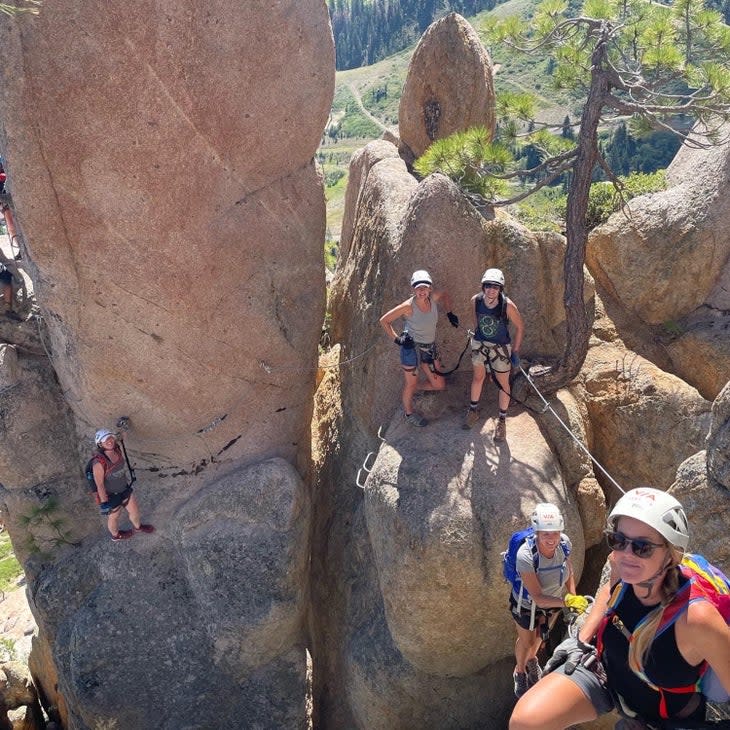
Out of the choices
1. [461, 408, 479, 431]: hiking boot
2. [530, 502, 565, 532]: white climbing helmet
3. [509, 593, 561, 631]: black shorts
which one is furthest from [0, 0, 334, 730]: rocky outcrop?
[530, 502, 565, 532]: white climbing helmet

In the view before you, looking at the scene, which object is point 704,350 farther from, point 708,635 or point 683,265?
point 708,635

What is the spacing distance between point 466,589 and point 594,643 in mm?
3157

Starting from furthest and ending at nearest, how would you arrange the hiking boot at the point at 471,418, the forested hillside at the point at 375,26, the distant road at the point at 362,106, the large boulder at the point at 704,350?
the forested hillside at the point at 375,26 < the distant road at the point at 362,106 < the large boulder at the point at 704,350 < the hiking boot at the point at 471,418

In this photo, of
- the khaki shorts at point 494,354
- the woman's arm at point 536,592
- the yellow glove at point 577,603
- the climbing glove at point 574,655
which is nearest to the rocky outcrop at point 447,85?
the khaki shorts at point 494,354

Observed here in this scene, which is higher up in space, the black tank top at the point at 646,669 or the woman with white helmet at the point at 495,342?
the black tank top at the point at 646,669

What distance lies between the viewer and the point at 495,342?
7395mm

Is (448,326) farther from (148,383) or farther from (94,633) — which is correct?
(94,633)

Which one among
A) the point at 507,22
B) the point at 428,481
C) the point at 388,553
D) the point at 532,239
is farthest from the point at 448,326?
the point at 507,22

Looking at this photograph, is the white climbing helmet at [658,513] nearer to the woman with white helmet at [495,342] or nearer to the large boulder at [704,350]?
the woman with white helmet at [495,342]

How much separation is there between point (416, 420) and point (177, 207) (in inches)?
141

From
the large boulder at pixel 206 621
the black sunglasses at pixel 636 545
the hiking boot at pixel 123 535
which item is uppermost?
the black sunglasses at pixel 636 545

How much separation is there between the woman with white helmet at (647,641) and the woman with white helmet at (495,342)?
3670 mm

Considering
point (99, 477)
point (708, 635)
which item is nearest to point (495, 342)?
point (708, 635)

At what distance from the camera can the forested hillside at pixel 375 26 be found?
130750 mm
